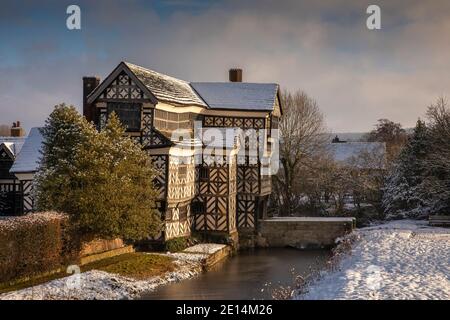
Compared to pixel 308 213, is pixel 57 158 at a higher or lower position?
higher

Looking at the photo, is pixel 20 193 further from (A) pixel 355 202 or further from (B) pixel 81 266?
(A) pixel 355 202

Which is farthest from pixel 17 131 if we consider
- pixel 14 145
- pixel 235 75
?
pixel 235 75

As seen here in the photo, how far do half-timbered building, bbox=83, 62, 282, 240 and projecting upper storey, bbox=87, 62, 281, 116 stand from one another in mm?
48

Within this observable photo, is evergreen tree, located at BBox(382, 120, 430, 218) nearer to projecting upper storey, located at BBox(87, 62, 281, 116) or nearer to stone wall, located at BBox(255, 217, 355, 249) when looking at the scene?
stone wall, located at BBox(255, 217, 355, 249)

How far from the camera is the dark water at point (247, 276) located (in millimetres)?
20406

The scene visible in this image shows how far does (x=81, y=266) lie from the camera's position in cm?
2242

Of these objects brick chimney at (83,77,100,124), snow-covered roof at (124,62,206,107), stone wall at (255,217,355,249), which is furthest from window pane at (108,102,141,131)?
stone wall at (255,217,355,249)

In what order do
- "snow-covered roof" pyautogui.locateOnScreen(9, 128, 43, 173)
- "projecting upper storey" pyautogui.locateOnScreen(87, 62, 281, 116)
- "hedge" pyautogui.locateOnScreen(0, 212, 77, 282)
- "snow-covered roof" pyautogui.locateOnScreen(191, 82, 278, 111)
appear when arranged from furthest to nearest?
"snow-covered roof" pyautogui.locateOnScreen(191, 82, 278, 111)
"snow-covered roof" pyautogui.locateOnScreen(9, 128, 43, 173)
"projecting upper storey" pyautogui.locateOnScreen(87, 62, 281, 116)
"hedge" pyautogui.locateOnScreen(0, 212, 77, 282)

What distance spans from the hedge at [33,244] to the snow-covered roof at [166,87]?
9.04 m

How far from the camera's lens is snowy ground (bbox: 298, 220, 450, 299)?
1469cm

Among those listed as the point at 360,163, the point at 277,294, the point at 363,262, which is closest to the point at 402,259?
the point at 363,262

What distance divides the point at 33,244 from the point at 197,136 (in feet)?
49.6
